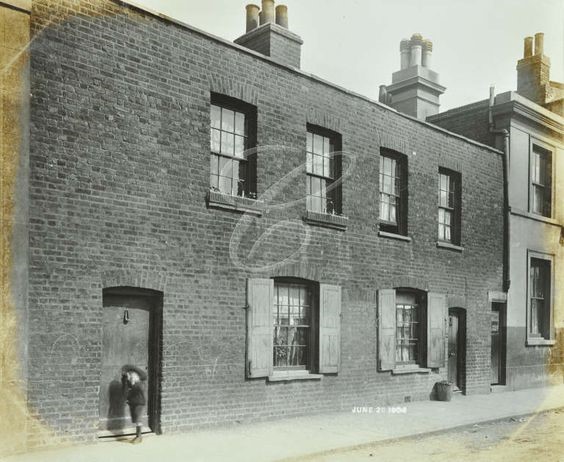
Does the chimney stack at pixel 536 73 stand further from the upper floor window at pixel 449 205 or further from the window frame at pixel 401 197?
the window frame at pixel 401 197

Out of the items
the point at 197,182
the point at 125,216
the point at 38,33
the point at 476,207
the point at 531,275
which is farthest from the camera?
the point at 531,275

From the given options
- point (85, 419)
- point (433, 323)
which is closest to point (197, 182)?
point (85, 419)

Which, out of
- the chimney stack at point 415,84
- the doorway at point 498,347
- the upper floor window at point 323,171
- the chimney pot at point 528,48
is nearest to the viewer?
the upper floor window at point 323,171

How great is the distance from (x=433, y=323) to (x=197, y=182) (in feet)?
23.4

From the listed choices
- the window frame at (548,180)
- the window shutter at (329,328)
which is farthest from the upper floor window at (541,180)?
the window shutter at (329,328)

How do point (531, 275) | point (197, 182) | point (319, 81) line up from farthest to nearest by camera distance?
point (531, 275)
point (319, 81)
point (197, 182)

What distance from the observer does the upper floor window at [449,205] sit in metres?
15.1

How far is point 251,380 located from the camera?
10.3 m

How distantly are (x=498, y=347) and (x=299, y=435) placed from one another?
9.09 m

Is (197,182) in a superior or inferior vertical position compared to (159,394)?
superior

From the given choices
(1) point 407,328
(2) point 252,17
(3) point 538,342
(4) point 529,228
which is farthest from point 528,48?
(1) point 407,328

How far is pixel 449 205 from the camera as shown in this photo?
15.3 m

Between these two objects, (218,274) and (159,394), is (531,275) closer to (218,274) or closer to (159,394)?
(218,274)

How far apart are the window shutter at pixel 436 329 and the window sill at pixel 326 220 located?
10.8 ft
